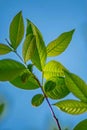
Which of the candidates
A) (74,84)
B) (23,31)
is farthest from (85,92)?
(23,31)

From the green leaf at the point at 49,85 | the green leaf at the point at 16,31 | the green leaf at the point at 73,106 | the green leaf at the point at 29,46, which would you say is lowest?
the green leaf at the point at 73,106

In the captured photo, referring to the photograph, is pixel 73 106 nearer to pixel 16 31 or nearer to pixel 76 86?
pixel 76 86

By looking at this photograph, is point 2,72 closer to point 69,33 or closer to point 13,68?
point 13,68

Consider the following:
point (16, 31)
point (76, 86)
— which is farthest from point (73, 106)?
point (16, 31)

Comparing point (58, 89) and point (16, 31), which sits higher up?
point (16, 31)

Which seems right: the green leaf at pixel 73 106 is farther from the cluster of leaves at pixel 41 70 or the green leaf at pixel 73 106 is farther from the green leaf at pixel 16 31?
the green leaf at pixel 16 31

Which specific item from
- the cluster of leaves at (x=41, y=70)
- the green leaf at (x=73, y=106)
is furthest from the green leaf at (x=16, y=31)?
the green leaf at (x=73, y=106)
